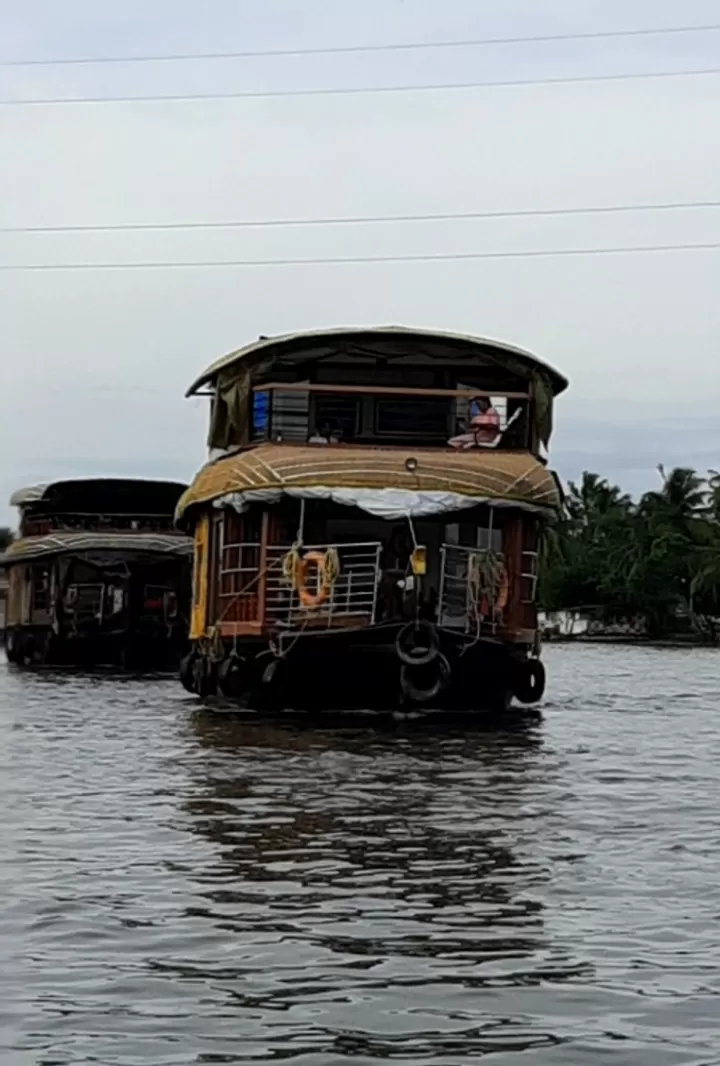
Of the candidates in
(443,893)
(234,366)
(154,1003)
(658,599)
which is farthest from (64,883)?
(658,599)

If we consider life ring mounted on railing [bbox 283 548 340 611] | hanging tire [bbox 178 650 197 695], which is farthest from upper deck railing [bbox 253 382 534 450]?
hanging tire [bbox 178 650 197 695]

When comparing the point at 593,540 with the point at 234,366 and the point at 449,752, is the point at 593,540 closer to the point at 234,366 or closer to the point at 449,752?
the point at 234,366

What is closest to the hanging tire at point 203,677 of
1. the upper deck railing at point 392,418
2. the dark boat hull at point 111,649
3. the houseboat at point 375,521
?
the houseboat at point 375,521

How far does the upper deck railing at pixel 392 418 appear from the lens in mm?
20797

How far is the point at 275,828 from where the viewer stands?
10500 millimetres

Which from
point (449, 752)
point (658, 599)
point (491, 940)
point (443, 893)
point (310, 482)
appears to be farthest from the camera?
point (658, 599)

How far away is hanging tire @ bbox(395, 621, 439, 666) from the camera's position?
18234mm

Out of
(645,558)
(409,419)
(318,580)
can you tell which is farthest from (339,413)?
(645,558)

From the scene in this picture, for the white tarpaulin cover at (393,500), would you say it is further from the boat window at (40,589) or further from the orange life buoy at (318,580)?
the boat window at (40,589)

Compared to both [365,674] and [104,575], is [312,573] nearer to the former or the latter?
[365,674]

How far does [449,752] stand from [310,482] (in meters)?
3.88

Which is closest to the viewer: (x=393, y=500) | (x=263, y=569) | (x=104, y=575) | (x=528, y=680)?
(x=393, y=500)

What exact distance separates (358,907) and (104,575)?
2400cm

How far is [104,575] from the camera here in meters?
31.6
